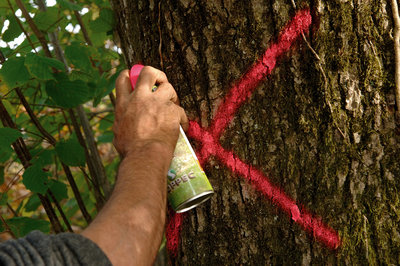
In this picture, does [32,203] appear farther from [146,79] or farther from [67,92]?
[146,79]

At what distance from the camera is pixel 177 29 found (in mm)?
1267

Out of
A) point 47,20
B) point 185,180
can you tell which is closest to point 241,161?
point 185,180

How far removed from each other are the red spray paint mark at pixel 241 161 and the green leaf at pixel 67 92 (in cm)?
76

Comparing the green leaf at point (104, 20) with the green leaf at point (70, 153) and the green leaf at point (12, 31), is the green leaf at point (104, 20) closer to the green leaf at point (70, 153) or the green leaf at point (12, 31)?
the green leaf at point (12, 31)

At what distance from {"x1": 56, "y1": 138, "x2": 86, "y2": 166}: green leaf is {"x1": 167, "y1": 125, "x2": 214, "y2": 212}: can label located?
0.86 m

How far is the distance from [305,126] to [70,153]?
123 cm

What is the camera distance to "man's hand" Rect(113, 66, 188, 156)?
3.80 ft

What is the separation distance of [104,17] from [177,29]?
0.58 metres

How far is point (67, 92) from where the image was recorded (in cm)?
180

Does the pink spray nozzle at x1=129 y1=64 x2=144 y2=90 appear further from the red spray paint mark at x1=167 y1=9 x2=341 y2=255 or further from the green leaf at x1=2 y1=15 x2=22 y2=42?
the green leaf at x1=2 y1=15 x2=22 y2=42

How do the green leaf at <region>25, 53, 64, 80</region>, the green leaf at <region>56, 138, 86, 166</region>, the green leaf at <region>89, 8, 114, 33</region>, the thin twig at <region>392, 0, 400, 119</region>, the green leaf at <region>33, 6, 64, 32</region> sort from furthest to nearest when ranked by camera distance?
1. the green leaf at <region>33, 6, 64, 32</region>
2. the green leaf at <region>56, 138, 86, 166</region>
3. the green leaf at <region>89, 8, 114, 33</region>
4. the green leaf at <region>25, 53, 64, 80</region>
5. the thin twig at <region>392, 0, 400, 119</region>

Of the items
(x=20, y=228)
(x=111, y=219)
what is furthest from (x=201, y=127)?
(x=20, y=228)

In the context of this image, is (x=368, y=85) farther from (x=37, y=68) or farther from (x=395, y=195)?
(x=37, y=68)

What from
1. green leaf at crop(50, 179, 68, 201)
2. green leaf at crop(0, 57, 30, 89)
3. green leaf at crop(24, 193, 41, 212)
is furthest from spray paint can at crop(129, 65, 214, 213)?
green leaf at crop(24, 193, 41, 212)
